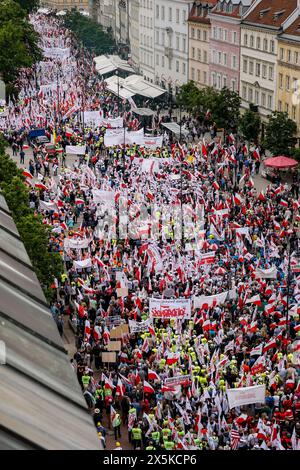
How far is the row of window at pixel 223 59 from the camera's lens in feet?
277

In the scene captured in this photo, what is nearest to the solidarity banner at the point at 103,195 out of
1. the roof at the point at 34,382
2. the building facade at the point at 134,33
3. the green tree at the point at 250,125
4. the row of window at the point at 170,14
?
the green tree at the point at 250,125

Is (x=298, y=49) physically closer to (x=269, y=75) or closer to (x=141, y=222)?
(x=269, y=75)

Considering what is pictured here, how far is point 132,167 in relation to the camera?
56531 millimetres

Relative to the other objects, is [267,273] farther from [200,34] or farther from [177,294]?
[200,34]

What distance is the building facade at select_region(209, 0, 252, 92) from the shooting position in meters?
83.1

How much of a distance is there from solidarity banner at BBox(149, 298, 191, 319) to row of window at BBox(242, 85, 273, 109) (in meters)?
47.5

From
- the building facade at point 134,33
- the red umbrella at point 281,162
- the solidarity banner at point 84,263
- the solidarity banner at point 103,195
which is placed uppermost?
the solidarity banner at point 84,263

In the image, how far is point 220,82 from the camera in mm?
89062

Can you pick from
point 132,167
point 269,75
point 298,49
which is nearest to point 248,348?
point 132,167

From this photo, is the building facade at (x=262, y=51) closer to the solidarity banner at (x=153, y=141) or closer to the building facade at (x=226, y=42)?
the building facade at (x=226, y=42)

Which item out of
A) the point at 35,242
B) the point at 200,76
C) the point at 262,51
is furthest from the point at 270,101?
the point at 35,242

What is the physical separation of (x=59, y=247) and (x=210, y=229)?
6.60 meters

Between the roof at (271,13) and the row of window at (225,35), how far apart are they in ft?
10.6
